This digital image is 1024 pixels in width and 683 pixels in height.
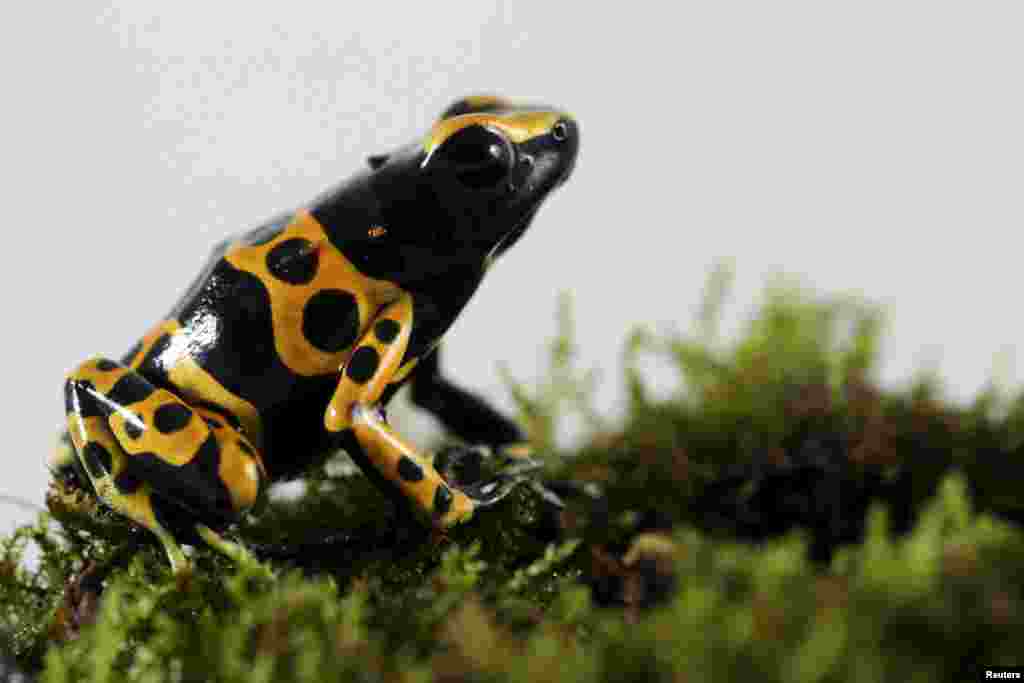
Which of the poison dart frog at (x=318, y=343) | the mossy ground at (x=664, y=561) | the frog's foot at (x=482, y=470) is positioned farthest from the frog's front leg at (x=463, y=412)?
the poison dart frog at (x=318, y=343)

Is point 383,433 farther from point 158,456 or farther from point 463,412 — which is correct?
point 463,412

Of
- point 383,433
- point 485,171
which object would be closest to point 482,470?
point 383,433

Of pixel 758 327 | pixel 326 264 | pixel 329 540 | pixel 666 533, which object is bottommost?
pixel 329 540

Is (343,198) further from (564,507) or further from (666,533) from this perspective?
(666,533)

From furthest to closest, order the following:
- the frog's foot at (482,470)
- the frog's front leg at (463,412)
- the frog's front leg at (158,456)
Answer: the frog's front leg at (463,412)
the frog's foot at (482,470)
the frog's front leg at (158,456)

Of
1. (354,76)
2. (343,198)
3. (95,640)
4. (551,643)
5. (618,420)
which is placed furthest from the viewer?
(354,76)

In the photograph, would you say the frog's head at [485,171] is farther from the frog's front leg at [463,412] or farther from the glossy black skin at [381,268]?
the frog's front leg at [463,412]

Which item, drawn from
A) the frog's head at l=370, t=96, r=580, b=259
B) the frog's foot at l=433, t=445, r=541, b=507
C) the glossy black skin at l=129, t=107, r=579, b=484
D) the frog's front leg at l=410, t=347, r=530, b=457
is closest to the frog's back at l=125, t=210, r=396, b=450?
the glossy black skin at l=129, t=107, r=579, b=484

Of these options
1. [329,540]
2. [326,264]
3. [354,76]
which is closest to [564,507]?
[329,540]
